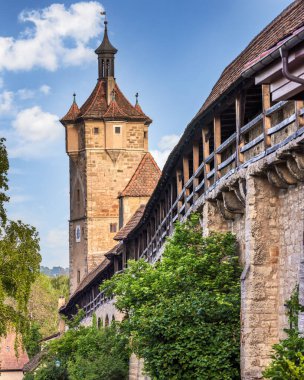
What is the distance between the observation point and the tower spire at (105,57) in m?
83.9

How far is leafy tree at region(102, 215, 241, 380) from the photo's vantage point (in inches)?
911

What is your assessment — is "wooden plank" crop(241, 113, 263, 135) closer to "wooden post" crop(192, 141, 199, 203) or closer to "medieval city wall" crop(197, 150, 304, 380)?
"medieval city wall" crop(197, 150, 304, 380)

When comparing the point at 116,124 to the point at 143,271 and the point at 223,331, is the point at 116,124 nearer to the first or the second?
the point at 143,271

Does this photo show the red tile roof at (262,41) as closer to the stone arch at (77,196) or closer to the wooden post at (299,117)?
the wooden post at (299,117)

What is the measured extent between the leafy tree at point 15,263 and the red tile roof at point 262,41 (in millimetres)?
11761

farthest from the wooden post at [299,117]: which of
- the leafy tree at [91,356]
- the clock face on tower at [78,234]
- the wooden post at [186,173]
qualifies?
the clock face on tower at [78,234]

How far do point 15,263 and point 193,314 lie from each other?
1351cm

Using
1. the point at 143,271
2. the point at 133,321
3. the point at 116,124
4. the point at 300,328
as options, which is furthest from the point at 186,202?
the point at 116,124

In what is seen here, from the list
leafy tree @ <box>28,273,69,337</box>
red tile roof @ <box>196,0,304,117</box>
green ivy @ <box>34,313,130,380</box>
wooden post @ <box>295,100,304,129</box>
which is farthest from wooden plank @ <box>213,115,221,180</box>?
leafy tree @ <box>28,273,69,337</box>

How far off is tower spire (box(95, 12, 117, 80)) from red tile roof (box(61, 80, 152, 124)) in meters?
1.25

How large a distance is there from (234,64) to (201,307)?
16.7ft

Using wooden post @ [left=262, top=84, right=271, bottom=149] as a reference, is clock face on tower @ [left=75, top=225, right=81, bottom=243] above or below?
above

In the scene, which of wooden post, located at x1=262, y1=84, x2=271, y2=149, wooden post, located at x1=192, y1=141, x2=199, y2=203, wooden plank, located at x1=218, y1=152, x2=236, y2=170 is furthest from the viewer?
wooden post, located at x1=192, y1=141, x2=199, y2=203

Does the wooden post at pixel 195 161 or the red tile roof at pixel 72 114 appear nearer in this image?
the wooden post at pixel 195 161
